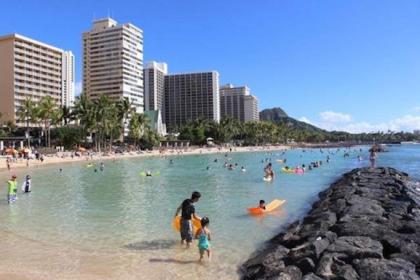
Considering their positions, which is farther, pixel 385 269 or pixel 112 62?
pixel 112 62

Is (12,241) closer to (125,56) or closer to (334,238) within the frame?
(334,238)

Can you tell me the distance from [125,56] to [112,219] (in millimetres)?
165114

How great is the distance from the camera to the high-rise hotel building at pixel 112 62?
17475 cm

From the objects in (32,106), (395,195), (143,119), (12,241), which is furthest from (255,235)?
(143,119)

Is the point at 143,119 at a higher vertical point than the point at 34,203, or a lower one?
higher

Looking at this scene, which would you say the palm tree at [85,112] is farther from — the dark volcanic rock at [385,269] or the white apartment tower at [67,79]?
the dark volcanic rock at [385,269]

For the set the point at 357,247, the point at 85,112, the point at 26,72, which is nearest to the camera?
the point at 357,247

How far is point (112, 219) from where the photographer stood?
61.0ft

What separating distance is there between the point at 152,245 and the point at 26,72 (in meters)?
142

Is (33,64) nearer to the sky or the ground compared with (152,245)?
nearer to the sky

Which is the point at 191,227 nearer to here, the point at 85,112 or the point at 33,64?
the point at 85,112

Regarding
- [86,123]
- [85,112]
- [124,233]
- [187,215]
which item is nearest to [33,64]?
[85,112]

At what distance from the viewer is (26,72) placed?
14050cm

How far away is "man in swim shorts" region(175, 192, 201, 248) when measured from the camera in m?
11.9
